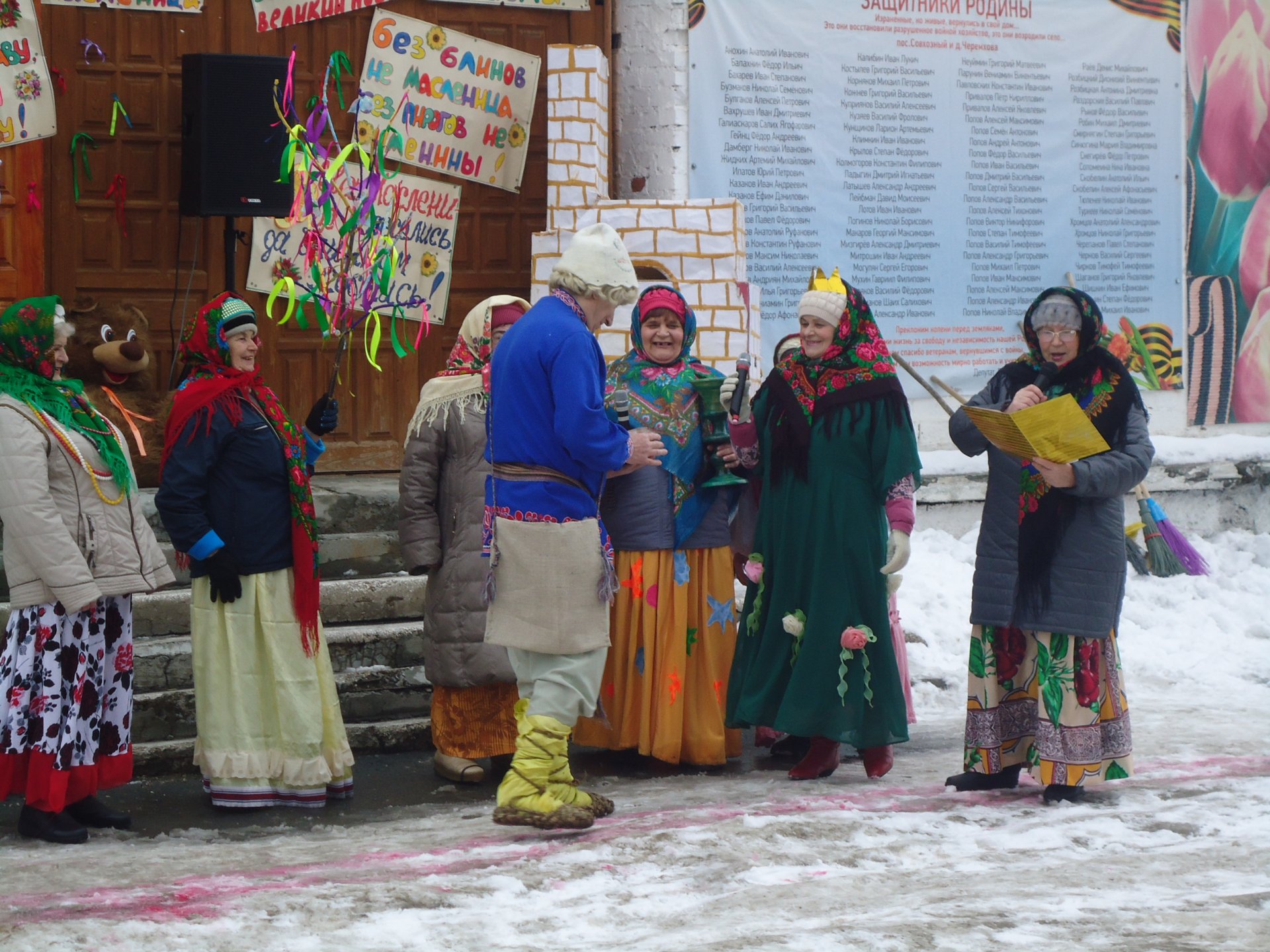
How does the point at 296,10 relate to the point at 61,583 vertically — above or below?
above

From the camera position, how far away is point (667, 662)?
5438 mm

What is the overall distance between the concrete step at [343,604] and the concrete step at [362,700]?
0.35m

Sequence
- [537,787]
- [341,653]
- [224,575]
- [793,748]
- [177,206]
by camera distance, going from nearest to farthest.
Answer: [537,787], [224,575], [793,748], [341,653], [177,206]

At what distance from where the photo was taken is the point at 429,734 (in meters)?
6.03

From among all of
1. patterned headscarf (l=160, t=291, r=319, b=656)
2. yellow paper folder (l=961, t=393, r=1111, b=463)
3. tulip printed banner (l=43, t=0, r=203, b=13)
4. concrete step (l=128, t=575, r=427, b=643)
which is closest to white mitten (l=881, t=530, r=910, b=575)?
yellow paper folder (l=961, t=393, r=1111, b=463)

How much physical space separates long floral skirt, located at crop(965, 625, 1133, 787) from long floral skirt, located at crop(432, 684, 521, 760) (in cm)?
166

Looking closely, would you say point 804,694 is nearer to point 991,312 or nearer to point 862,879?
point 862,879

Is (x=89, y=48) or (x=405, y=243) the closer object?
(x=89, y=48)

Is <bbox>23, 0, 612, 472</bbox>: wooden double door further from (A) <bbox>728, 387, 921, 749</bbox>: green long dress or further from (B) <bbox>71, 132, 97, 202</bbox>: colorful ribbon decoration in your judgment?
(A) <bbox>728, 387, 921, 749</bbox>: green long dress

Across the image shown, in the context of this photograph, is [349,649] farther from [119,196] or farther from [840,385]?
[119,196]

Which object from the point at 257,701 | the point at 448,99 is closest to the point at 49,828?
the point at 257,701

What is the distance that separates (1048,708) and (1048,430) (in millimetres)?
929

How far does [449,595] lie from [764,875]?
1.82 m

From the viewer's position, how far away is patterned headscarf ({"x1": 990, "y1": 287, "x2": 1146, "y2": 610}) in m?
4.96
